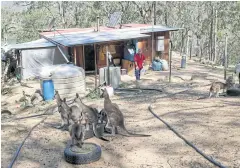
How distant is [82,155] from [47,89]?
26.6 ft

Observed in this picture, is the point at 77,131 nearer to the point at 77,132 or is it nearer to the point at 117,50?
the point at 77,132

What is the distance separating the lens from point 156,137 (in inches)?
333

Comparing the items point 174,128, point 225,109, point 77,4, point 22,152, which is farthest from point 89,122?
point 77,4

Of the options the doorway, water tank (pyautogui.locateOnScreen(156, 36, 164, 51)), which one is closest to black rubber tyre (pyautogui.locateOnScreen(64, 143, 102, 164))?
the doorway

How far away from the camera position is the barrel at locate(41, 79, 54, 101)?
47.7 ft

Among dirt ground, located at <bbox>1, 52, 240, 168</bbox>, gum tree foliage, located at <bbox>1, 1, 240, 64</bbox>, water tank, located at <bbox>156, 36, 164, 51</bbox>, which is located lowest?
dirt ground, located at <bbox>1, 52, 240, 168</bbox>

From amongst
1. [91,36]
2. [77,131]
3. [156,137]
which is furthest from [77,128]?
[91,36]

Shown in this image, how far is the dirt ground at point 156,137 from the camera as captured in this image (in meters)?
7.10

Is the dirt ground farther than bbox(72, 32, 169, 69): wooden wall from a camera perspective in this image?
No

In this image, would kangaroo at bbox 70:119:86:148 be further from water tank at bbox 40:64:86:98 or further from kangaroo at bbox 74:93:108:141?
water tank at bbox 40:64:86:98

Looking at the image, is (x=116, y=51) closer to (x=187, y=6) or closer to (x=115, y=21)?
(x=115, y=21)

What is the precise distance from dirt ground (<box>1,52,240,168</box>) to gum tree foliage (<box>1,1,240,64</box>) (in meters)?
22.9

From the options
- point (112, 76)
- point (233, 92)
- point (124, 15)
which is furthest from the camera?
point (124, 15)

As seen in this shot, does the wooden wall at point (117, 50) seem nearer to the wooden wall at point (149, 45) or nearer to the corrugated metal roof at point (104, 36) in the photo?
the wooden wall at point (149, 45)
